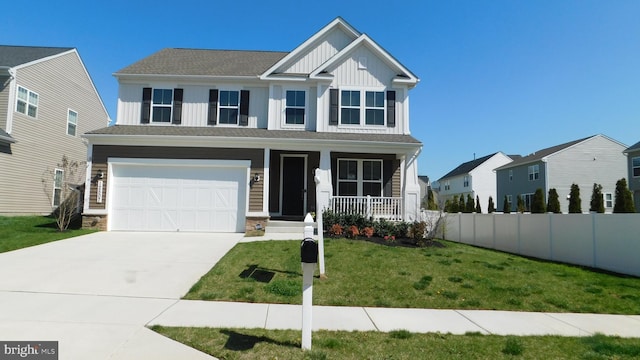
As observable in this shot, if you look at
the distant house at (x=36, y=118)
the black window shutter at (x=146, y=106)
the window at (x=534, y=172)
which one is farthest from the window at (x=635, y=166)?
the distant house at (x=36, y=118)

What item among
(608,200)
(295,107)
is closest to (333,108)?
(295,107)

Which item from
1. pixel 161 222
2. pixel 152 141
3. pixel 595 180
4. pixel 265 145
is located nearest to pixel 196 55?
pixel 152 141

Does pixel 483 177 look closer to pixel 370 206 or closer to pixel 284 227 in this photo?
pixel 370 206

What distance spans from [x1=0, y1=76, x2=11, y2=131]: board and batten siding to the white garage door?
6.91m

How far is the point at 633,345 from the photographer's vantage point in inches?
164

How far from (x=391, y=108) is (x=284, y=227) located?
6.61 meters

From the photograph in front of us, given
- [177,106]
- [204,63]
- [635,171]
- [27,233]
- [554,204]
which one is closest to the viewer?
[27,233]

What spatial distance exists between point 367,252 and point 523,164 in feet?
98.5

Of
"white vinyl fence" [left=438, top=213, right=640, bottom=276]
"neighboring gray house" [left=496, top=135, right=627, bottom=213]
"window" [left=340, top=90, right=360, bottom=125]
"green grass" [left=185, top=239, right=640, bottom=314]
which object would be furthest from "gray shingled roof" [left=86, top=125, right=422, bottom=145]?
"neighboring gray house" [left=496, top=135, right=627, bottom=213]

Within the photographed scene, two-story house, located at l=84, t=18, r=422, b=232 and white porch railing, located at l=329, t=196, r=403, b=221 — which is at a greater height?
two-story house, located at l=84, t=18, r=422, b=232

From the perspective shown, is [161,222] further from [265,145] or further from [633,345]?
[633,345]

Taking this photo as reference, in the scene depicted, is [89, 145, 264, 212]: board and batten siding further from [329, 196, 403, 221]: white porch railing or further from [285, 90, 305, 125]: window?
[329, 196, 403, 221]: white porch railing

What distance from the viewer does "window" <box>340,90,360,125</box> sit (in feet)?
47.1

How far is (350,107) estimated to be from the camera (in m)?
14.4
